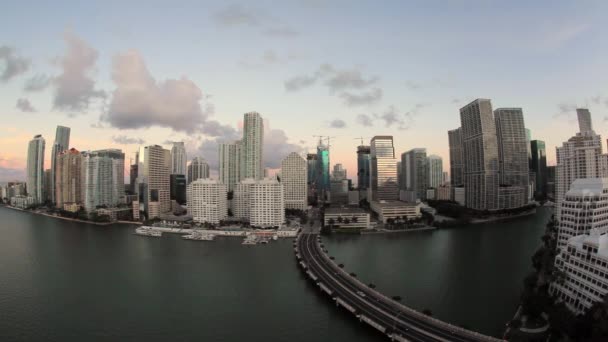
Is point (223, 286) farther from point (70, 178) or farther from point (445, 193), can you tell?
point (70, 178)

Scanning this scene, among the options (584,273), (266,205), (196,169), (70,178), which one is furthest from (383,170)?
(70,178)

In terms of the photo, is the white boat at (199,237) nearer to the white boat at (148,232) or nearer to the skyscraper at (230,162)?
the white boat at (148,232)

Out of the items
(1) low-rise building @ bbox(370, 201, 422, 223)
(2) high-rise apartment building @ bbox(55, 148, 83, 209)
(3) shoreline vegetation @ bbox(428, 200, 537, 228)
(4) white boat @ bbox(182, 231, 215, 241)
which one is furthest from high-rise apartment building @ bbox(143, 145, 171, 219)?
(3) shoreline vegetation @ bbox(428, 200, 537, 228)

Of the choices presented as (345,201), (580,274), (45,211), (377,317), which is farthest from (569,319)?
(45,211)

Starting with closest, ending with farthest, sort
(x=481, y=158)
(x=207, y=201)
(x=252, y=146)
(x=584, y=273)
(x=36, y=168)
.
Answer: (x=584, y=273) < (x=207, y=201) < (x=481, y=158) < (x=252, y=146) < (x=36, y=168)

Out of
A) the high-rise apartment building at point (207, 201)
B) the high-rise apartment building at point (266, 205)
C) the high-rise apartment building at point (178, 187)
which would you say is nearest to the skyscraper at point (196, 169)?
the high-rise apartment building at point (178, 187)

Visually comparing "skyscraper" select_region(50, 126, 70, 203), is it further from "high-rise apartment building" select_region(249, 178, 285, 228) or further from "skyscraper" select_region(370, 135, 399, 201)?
"skyscraper" select_region(370, 135, 399, 201)
